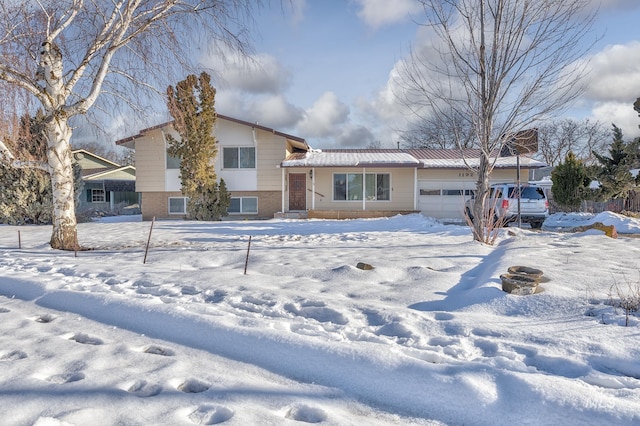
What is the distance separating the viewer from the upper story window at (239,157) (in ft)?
63.4

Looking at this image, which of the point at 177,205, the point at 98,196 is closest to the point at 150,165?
the point at 177,205

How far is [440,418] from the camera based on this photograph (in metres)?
2.41

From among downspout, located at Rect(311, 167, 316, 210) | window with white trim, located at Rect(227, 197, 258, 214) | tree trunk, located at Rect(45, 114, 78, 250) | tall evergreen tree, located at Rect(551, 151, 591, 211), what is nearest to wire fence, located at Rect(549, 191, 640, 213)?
tall evergreen tree, located at Rect(551, 151, 591, 211)

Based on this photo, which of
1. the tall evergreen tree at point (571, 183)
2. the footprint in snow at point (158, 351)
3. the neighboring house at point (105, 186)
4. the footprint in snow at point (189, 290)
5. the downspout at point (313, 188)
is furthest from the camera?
the neighboring house at point (105, 186)

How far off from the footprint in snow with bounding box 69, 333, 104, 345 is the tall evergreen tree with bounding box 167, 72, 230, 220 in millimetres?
14317

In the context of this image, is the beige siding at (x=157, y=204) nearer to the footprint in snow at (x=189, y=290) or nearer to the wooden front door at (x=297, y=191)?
the wooden front door at (x=297, y=191)

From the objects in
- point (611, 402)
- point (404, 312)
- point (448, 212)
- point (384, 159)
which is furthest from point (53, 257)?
point (448, 212)

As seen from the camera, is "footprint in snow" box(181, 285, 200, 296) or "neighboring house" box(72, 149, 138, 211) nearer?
"footprint in snow" box(181, 285, 200, 296)

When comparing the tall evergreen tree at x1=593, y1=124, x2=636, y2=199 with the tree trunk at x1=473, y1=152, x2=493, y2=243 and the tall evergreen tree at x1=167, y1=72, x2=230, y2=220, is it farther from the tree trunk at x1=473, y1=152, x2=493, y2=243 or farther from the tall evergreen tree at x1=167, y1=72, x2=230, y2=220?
the tall evergreen tree at x1=167, y1=72, x2=230, y2=220

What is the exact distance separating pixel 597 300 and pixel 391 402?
305 cm

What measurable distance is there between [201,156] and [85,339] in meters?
14.8

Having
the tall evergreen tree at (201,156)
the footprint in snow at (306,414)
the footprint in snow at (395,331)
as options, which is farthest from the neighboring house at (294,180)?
the footprint in snow at (306,414)

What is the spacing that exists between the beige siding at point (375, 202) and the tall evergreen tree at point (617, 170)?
7779 mm

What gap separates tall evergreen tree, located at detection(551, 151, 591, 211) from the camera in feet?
60.4
